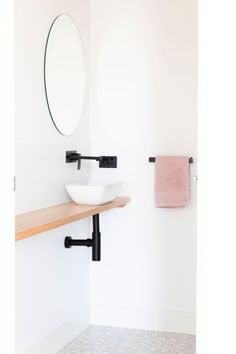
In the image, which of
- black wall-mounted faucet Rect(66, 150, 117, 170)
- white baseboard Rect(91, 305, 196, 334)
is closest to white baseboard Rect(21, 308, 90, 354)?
white baseboard Rect(91, 305, 196, 334)

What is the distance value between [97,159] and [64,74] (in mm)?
604

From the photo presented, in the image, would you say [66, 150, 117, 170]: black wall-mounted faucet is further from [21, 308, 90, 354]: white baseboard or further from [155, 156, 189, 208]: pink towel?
[21, 308, 90, 354]: white baseboard

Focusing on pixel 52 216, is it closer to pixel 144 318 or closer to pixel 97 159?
pixel 97 159

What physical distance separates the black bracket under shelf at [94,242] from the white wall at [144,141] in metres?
0.29

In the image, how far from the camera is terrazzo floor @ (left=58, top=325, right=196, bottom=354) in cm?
330

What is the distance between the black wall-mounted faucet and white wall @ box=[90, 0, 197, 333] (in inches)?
1.8

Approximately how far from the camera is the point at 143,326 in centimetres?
372

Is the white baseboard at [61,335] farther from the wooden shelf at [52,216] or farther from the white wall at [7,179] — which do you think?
the white wall at [7,179]

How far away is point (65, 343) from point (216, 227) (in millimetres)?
1833

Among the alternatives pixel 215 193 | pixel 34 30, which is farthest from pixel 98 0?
pixel 215 193

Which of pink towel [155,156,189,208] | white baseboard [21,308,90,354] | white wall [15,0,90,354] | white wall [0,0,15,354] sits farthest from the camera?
pink towel [155,156,189,208]

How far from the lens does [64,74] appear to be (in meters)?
3.40

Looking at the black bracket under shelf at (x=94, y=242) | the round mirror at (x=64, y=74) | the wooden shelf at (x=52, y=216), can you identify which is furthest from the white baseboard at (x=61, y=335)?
the round mirror at (x=64, y=74)

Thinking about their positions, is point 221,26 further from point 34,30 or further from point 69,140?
point 69,140
